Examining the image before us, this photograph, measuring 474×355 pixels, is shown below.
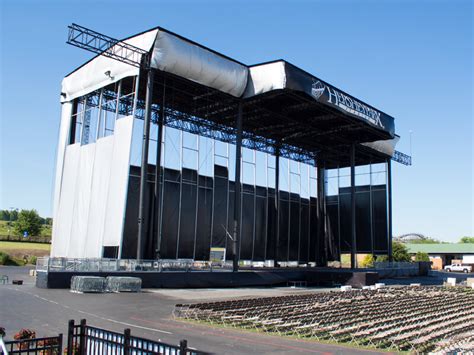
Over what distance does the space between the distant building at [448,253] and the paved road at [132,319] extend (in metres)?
82.7

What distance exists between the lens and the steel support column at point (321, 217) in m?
68.4

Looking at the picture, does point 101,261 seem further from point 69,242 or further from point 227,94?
point 227,94

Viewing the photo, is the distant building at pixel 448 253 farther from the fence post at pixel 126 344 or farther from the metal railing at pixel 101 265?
the fence post at pixel 126 344

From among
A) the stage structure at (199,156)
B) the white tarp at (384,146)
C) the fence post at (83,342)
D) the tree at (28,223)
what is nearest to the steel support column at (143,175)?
the stage structure at (199,156)

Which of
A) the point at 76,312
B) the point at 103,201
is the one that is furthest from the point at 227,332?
the point at 103,201

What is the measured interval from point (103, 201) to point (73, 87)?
12028 millimetres

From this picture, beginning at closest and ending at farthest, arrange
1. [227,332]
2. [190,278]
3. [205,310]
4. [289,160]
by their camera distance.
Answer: [227,332] → [205,310] → [190,278] → [289,160]

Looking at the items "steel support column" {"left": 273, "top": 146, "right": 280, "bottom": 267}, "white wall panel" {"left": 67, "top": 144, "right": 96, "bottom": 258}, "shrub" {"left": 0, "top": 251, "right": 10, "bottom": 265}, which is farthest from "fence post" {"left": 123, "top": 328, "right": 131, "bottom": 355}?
"shrub" {"left": 0, "top": 251, "right": 10, "bottom": 265}

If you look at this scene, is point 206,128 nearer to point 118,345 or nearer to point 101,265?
point 101,265

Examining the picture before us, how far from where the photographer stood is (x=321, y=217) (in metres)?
68.9

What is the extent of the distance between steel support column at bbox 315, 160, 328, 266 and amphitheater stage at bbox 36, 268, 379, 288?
20392 millimetres

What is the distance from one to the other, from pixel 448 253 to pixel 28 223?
88306mm

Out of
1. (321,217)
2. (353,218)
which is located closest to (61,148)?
(353,218)

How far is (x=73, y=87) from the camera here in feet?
142
